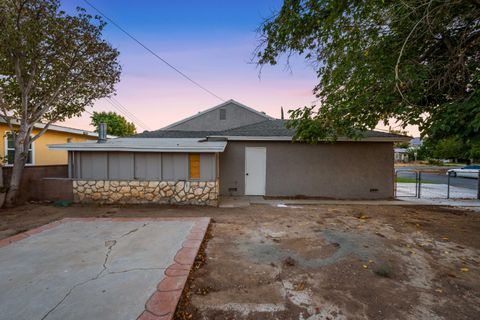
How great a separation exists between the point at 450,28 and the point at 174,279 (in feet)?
28.0

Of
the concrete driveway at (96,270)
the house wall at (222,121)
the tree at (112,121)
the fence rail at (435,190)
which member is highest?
the tree at (112,121)

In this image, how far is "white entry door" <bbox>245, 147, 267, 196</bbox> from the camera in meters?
9.16

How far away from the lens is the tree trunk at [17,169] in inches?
268

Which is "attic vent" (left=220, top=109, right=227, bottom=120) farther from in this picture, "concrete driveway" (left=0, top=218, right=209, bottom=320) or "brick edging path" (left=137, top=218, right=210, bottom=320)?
"brick edging path" (left=137, top=218, right=210, bottom=320)

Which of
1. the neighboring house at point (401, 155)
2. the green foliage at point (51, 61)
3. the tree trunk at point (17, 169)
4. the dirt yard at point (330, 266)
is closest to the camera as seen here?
the dirt yard at point (330, 266)

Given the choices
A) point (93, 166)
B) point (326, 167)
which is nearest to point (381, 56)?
point (326, 167)

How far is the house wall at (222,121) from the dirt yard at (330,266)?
10274 millimetres

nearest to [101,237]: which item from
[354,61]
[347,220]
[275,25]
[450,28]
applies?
[347,220]

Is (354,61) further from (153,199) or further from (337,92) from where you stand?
(153,199)

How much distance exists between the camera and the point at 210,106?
17.0 m

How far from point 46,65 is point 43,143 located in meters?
5.30

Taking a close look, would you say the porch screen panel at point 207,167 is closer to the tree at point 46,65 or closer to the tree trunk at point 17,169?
the tree at point 46,65

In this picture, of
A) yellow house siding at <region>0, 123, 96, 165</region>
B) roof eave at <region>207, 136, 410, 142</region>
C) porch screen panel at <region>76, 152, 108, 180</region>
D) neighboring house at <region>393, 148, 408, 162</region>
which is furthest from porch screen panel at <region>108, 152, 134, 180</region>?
neighboring house at <region>393, 148, 408, 162</region>

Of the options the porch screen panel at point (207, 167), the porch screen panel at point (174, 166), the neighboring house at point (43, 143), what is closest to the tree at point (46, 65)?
the neighboring house at point (43, 143)
